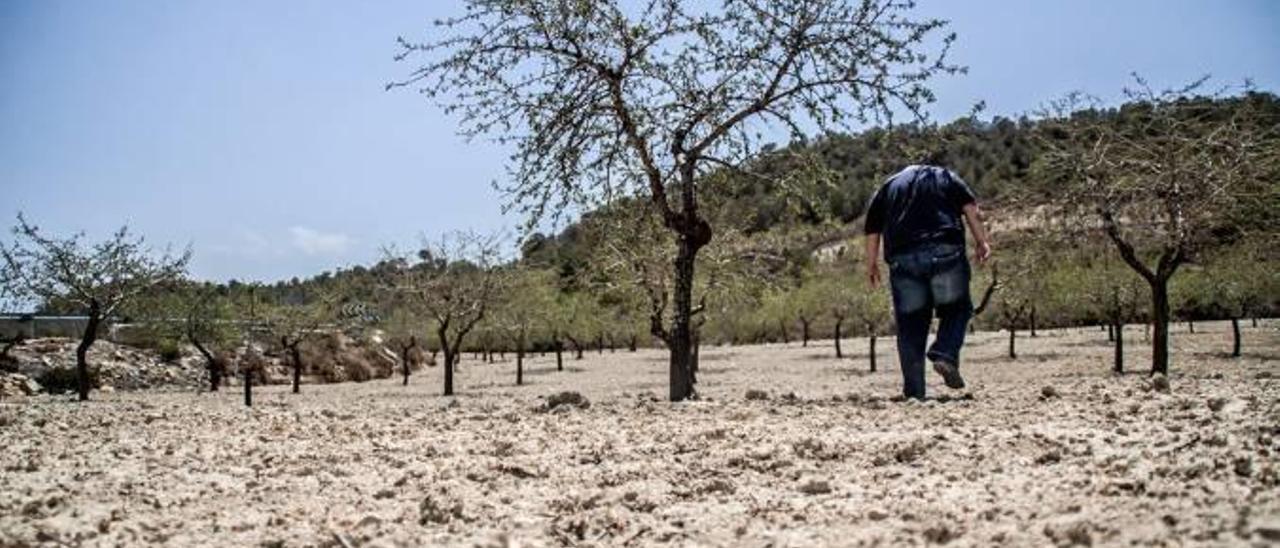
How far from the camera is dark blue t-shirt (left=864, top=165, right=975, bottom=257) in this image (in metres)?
6.44

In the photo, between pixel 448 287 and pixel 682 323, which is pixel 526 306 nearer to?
pixel 448 287

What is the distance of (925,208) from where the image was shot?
6.50 meters

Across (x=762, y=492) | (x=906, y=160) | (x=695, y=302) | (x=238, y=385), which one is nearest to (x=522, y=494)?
(x=762, y=492)

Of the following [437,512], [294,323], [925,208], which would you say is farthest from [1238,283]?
[437,512]

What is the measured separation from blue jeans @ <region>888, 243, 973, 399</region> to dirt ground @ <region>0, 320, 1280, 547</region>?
0.44 m

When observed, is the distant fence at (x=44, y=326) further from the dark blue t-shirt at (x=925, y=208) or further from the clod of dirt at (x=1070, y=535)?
the clod of dirt at (x=1070, y=535)

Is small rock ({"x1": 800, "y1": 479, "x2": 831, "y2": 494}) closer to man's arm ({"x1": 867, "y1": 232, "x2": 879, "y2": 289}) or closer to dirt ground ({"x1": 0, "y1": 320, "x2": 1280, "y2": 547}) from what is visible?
dirt ground ({"x1": 0, "y1": 320, "x2": 1280, "y2": 547})

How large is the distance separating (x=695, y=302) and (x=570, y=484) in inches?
1001

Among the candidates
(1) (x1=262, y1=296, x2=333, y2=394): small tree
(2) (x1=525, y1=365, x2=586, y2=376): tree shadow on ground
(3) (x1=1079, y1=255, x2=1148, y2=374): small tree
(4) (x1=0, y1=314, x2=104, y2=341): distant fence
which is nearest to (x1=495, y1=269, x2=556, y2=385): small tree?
(2) (x1=525, y1=365, x2=586, y2=376): tree shadow on ground

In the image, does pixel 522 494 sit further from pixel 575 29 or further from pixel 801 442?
pixel 575 29

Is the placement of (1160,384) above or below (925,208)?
below

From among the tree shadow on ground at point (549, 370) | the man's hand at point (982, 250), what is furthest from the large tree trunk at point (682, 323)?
the tree shadow on ground at point (549, 370)

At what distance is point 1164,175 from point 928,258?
35.5 feet

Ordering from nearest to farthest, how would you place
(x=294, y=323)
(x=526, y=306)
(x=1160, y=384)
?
(x=1160, y=384) → (x=294, y=323) → (x=526, y=306)
